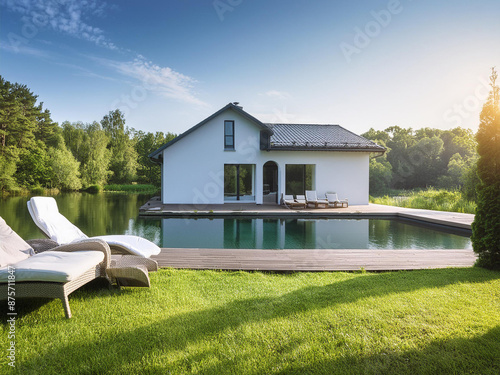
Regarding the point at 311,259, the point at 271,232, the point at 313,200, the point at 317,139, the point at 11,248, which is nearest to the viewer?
the point at 11,248

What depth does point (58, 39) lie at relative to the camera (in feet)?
54.4

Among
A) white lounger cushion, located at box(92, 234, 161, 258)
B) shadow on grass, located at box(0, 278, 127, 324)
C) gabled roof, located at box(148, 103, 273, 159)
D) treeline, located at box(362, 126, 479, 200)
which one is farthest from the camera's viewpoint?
treeline, located at box(362, 126, 479, 200)

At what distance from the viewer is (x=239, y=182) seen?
55.1ft

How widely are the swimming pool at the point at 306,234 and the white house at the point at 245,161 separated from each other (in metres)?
4.23

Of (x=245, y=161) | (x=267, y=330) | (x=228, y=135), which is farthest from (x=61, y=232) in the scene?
(x=228, y=135)

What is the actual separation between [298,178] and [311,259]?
41.9 ft

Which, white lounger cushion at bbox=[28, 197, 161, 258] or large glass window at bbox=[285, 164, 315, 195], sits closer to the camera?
white lounger cushion at bbox=[28, 197, 161, 258]

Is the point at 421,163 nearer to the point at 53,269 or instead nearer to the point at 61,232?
the point at 61,232

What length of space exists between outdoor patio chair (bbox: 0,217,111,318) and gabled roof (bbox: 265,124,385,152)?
12877 mm

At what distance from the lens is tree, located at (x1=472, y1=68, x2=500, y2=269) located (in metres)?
4.45

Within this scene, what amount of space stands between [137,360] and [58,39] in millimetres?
19890

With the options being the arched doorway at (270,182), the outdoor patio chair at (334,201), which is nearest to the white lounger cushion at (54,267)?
the outdoor patio chair at (334,201)

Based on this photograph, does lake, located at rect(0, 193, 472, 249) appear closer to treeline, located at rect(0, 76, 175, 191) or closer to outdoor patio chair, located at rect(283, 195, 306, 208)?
outdoor patio chair, located at rect(283, 195, 306, 208)

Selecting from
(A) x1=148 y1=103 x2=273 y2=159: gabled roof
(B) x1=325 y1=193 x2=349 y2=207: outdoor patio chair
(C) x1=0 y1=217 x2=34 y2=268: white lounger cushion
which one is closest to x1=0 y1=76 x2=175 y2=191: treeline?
(A) x1=148 y1=103 x2=273 y2=159: gabled roof
